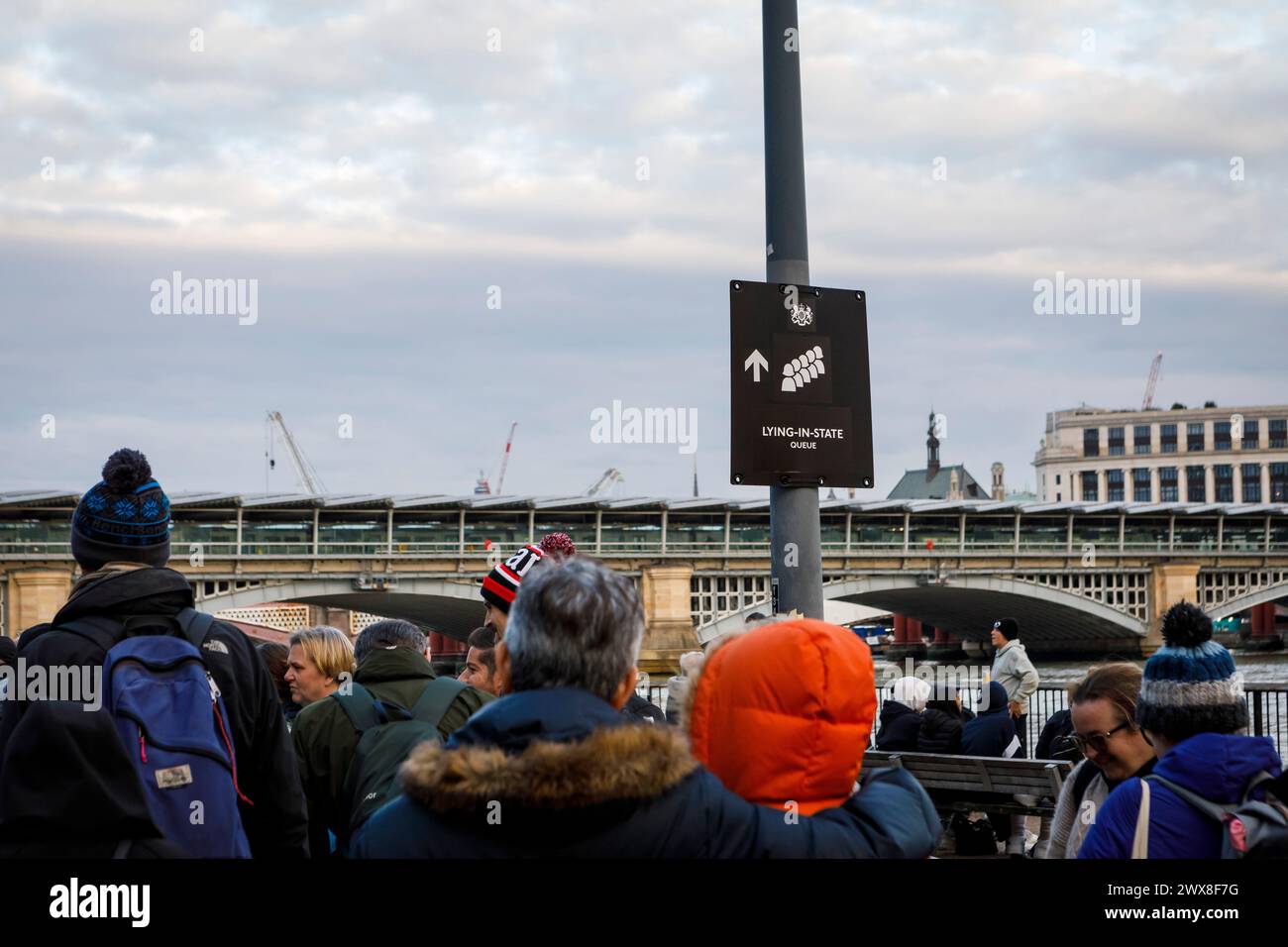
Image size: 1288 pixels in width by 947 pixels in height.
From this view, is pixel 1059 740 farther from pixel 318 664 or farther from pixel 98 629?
pixel 98 629

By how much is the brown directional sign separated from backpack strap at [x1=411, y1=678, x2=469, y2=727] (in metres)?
1.42

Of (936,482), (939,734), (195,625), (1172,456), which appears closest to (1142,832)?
(195,625)

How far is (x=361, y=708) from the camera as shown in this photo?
4949mm

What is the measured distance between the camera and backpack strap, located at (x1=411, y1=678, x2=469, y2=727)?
16.0ft

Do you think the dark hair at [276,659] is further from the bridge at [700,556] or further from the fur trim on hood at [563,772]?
the bridge at [700,556]

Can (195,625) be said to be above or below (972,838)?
above

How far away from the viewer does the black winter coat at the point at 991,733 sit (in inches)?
377

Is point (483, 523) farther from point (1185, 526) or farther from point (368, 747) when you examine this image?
point (368, 747)

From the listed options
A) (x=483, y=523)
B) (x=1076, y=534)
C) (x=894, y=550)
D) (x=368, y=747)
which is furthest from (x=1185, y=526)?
(x=368, y=747)

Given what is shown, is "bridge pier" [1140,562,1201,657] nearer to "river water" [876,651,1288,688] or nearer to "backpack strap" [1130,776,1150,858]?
"river water" [876,651,1288,688]

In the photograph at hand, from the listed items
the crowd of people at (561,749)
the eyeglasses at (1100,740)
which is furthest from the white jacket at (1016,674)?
the eyeglasses at (1100,740)

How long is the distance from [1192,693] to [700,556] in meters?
55.7

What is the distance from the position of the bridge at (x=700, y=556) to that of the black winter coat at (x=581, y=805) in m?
42.0
